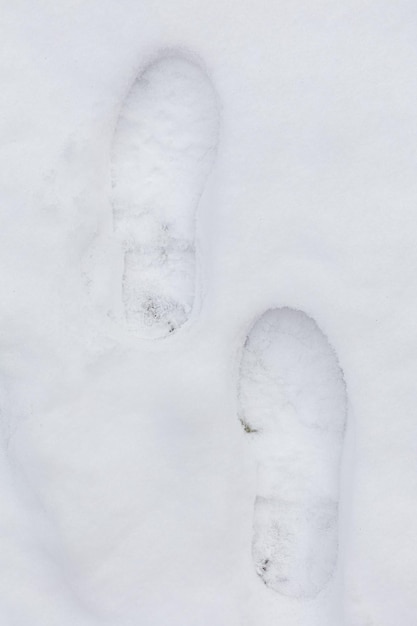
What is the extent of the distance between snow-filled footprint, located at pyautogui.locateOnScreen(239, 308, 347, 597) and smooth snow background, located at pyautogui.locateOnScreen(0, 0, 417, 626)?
0.03 m

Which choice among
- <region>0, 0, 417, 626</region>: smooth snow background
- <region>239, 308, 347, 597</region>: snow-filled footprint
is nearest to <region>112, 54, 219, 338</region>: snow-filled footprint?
<region>0, 0, 417, 626</region>: smooth snow background

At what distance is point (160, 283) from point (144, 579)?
540 mm

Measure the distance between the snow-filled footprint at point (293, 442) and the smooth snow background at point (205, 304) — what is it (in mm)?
27

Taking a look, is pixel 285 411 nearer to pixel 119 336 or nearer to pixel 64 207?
pixel 119 336

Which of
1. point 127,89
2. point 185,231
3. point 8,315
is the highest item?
point 127,89

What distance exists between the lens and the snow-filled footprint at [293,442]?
4.17 feet

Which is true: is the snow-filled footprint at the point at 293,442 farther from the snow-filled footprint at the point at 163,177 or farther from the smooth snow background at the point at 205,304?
the snow-filled footprint at the point at 163,177

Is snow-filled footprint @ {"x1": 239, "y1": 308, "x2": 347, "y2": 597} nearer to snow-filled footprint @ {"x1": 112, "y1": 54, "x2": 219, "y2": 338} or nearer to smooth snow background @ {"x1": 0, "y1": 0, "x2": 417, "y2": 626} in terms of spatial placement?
smooth snow background @ {"x1": 0, "y1": 0, "x2": 417, "y2": 626}

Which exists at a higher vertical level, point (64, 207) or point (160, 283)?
point (64, 207)

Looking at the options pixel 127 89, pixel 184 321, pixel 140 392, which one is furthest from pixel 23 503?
pixel 127 89

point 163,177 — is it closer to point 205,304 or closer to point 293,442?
point 205,304

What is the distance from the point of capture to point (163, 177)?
1246mm

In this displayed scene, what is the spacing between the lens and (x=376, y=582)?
1.30 m

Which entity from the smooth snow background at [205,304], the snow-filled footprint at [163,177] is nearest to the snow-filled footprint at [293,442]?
the smooth snow background at [205,304]
